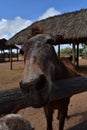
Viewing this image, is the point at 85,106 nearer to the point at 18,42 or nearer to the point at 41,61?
the point at 41,61

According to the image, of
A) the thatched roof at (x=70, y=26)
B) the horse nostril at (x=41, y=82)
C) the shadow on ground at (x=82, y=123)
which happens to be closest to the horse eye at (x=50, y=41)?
the horse nostril at (x=41, y=82)

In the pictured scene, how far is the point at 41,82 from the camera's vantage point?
2914 mm

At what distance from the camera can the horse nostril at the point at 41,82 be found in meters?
2.86

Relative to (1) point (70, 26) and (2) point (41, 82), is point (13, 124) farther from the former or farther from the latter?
(1) point (70, 26)

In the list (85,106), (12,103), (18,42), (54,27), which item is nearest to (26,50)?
(12,103)

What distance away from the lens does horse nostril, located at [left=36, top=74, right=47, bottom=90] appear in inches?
113

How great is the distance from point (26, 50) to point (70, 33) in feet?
50.5

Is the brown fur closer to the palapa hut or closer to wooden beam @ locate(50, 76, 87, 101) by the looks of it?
wooden beam @ locate(50, 76, 87, 101)

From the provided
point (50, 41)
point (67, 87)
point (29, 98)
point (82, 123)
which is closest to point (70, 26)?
point (82, 123)

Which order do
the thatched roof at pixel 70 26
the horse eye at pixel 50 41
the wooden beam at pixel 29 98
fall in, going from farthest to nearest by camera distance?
the thatched roof at pixel 70 26 < the horse eye at pixel 50 41 < the wooden beam at pixel 29 98

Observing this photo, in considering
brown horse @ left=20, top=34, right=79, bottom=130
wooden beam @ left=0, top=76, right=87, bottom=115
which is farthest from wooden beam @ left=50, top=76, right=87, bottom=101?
brown horse @ left=20, top=34, right=79, bottom=130

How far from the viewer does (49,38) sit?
374 cm

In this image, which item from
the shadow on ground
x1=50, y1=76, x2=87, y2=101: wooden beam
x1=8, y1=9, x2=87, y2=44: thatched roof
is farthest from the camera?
x1=8, y1=9, x2=87, y2=44: thatched roof

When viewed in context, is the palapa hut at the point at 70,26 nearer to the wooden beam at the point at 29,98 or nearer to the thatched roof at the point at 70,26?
the thatched roof at the point at 70,26
